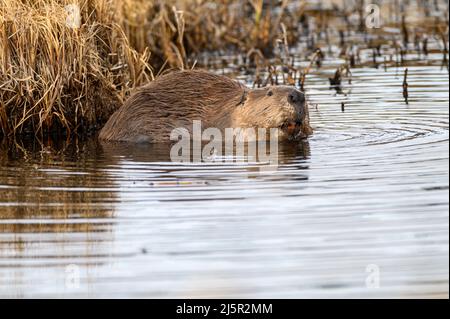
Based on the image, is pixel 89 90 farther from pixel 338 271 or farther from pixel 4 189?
pixel 338 271

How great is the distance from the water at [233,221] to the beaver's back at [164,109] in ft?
0.85

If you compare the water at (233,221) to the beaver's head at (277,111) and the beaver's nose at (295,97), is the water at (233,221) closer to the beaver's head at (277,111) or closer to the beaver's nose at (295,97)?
the beaver's head at (277,111)

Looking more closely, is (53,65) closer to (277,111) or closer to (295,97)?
(277,111)

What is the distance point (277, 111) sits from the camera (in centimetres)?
675

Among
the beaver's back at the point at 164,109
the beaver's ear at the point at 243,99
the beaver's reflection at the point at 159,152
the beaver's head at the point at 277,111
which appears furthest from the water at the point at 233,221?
the beaver's ear at the point at 243,99

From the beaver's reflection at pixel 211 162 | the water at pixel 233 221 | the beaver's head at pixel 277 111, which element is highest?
the beaver's head at pixel 277 111

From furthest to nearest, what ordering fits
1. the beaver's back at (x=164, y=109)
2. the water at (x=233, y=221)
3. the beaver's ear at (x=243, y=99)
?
the beaver's back at (x=164, y=109) < the beaver's ear at (x=243, y=99) < the water at (x=233, y=221)

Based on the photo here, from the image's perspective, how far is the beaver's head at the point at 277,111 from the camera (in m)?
6.62

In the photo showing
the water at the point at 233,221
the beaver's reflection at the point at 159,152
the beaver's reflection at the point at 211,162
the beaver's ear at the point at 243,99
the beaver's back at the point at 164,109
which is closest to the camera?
the water at the point at 233,221

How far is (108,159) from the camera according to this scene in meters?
6.41

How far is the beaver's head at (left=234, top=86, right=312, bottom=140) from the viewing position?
6625 mm

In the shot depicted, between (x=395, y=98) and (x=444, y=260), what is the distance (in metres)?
4.31
